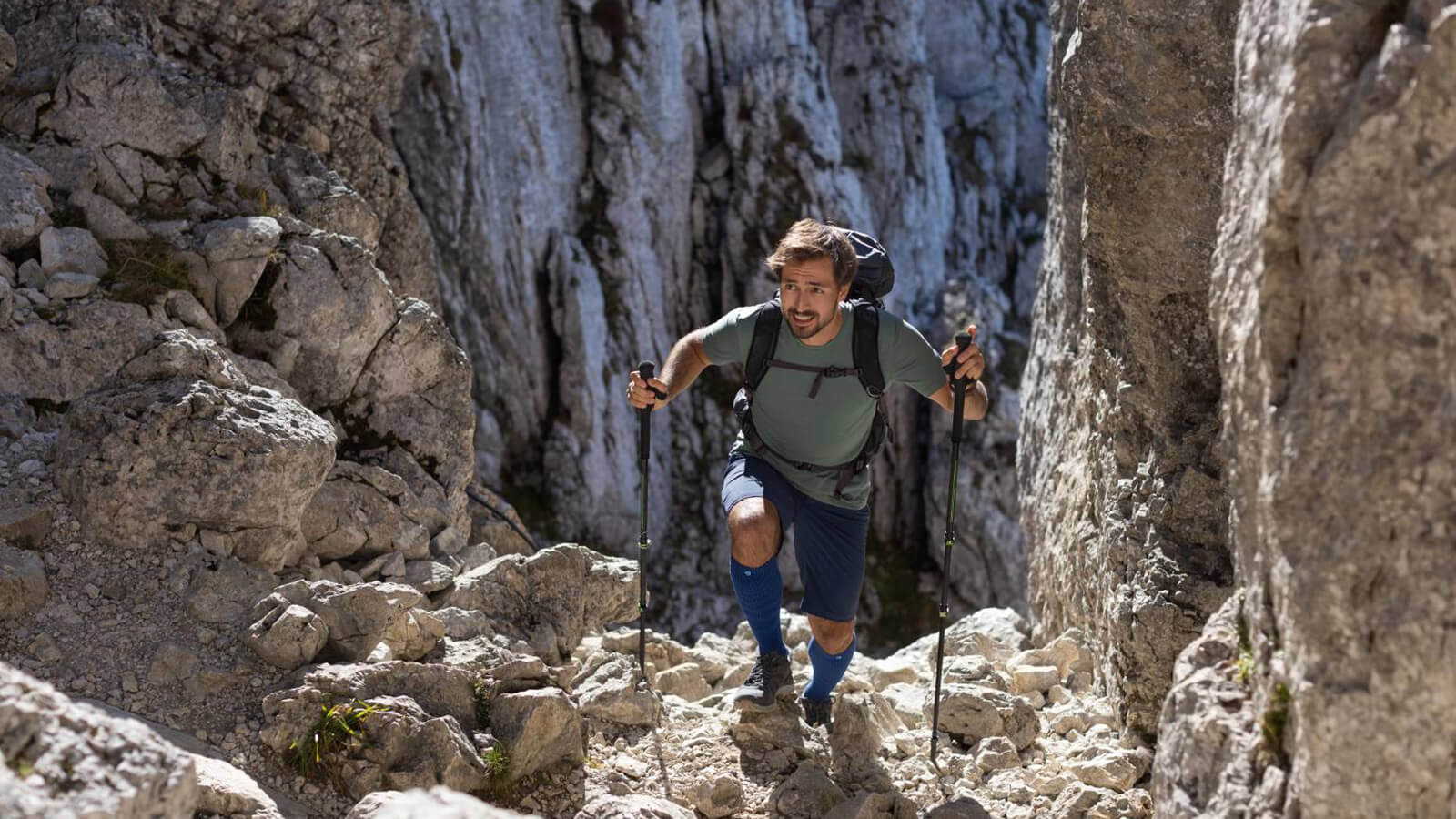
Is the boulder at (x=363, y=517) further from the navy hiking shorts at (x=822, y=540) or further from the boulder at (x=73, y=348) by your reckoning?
the navy hiking shorts at (x=822, y=540)

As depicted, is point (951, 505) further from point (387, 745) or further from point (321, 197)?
point (321, 197)

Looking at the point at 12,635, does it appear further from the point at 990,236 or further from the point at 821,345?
the point at 990,236

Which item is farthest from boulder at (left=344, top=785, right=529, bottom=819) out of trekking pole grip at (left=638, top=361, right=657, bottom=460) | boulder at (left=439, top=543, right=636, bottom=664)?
boulder at (left=439, top=543, right=636, bottom=664)

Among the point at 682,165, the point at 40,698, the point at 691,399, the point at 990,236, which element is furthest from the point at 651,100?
the point at 40,698

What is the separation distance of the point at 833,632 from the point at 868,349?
1.92 metres

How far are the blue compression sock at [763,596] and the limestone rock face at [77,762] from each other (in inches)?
158

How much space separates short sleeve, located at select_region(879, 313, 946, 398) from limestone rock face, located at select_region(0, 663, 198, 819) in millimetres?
4673

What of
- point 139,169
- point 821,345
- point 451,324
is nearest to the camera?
point 821,345

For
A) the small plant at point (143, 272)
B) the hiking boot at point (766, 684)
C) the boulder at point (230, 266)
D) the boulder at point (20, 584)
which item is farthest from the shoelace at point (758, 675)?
the small plant at point (143, 272)

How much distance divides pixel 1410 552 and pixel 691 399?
114 ft

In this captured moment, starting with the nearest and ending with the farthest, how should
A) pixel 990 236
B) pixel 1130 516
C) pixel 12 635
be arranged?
1. pixel 12 635
2. pixel 1130 516
3. pixel 990 236

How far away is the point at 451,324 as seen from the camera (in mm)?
30422

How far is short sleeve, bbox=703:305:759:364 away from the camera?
7328 mm

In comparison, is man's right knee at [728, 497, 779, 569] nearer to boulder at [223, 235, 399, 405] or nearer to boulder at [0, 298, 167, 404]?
boulder at [0, 298, 167, 404]
